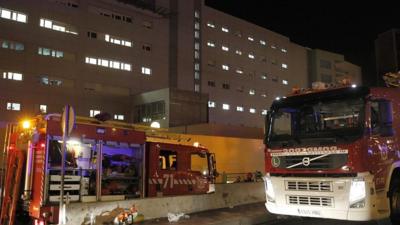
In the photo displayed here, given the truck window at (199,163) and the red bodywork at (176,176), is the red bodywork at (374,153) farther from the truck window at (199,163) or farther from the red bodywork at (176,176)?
the truck window at (199,163)

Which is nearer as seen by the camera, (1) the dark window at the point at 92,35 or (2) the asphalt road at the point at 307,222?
(2) the asphalt road at the point at 307,222

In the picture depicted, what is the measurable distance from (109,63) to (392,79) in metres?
42.7

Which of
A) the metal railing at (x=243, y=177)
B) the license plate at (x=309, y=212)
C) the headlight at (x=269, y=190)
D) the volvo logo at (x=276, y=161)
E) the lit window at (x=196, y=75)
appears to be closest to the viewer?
the license plate at (x=309, y=212)

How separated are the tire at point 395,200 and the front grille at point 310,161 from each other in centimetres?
150

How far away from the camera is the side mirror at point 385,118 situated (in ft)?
27.8

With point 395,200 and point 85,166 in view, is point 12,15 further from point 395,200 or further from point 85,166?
point 395,200

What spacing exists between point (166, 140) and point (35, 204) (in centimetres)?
482

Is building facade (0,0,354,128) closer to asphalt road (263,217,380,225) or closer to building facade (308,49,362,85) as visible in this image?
building facade (308,49,362,85)

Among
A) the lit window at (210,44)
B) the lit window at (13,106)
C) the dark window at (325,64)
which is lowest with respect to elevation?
the lit window at (13,106)

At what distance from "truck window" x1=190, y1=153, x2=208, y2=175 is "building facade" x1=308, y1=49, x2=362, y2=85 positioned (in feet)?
230

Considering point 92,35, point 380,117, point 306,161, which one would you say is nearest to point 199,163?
point 306,161

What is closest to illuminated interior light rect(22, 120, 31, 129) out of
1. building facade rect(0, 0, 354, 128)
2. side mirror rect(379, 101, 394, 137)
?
side mirror rect(379, 101, 394, 137)

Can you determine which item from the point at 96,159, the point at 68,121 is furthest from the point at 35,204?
the point at 68,121

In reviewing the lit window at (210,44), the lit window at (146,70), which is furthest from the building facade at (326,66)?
the lit window at (146,70)
